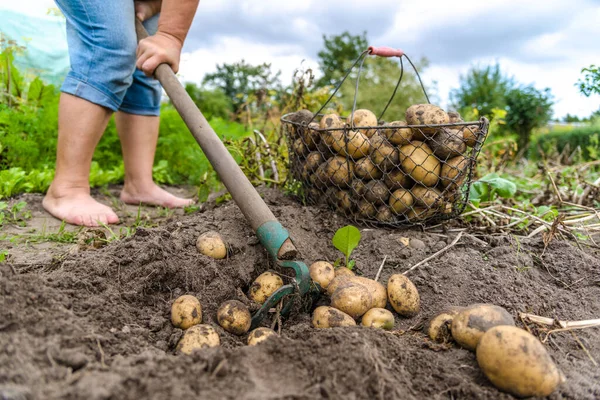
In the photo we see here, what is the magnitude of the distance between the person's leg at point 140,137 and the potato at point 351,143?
60.8 inches

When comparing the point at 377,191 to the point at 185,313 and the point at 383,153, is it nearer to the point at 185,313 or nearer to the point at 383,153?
the point at 383,153

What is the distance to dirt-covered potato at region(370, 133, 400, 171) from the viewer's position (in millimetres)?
2293

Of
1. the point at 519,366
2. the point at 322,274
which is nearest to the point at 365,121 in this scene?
the point at 322,274

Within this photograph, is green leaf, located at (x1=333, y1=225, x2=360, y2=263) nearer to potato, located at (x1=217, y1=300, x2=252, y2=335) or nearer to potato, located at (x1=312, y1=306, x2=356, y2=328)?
potato, located at (x1=312, y1=306, x2=356, y2=328)

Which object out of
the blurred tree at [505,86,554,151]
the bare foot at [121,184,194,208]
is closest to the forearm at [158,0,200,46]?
the bare foot at [121,184,194,208]

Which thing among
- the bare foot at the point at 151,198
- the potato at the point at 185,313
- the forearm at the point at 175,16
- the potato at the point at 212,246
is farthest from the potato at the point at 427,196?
the bare foot at the point at 151,198

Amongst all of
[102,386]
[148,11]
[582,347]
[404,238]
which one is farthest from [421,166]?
[148,11]

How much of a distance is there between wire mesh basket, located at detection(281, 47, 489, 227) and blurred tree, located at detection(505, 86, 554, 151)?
38.1 ft

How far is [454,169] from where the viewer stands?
2.26 meters

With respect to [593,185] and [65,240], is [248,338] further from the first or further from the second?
[593,185]

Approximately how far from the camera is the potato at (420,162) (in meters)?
2.25

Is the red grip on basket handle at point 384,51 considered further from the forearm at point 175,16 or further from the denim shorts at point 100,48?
the denim shorts at point 100,48

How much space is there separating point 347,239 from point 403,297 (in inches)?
15.6

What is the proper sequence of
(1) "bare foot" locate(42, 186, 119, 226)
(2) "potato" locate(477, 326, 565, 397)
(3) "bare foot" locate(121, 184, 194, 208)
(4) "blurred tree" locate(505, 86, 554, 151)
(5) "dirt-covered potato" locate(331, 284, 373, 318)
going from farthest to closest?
1. (4) "blurred tree" locate(505, 86, 554, 151)
2. (3) "bare foot" locate(121, 184, 194, 208)
3. (1) "bare foot" locate(42, 186, 119, 226)
4. (5) "dirt-covered potato" locate(331, 284, 373, 318)
5. (2) "potato" locate(477, 326, 565, 397)
